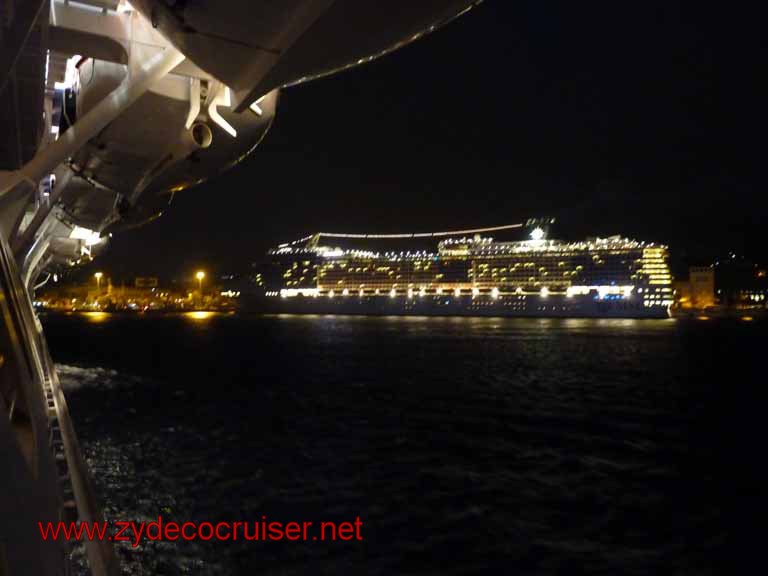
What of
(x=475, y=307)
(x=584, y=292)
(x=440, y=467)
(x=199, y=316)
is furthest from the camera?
(x=199, y=316)

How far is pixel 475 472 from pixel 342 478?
2031mm

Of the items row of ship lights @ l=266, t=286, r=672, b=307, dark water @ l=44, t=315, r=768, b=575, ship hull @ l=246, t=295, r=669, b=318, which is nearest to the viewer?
dark water @ l=44, t=315, r=768, b=575

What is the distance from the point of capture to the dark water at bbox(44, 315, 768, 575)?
6738mm

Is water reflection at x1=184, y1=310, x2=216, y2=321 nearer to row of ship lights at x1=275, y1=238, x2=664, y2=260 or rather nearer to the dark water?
row of ship lights at x1=275, y1=238, x2=664, y2=260

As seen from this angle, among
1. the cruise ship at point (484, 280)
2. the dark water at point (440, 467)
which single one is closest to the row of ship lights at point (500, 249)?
the cruise ship at point (484, 280)

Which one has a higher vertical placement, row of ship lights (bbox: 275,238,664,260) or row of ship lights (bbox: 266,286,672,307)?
row of ship lights (bbox: 275,238,664,260)

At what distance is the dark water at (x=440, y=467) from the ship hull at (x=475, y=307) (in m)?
61.8

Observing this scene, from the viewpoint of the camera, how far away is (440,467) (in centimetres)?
1022

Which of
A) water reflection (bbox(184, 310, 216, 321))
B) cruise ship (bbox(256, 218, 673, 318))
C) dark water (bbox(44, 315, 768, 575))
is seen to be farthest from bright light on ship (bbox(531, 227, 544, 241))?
dark water (bbox(44, 315, 768, 575))

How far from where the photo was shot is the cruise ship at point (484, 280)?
84.0m

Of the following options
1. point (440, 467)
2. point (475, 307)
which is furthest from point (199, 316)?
point (440, 467)

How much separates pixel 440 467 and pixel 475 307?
77933 mm

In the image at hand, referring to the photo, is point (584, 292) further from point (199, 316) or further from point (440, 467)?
point (440, 467)

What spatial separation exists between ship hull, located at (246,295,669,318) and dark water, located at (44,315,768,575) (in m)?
61.8
